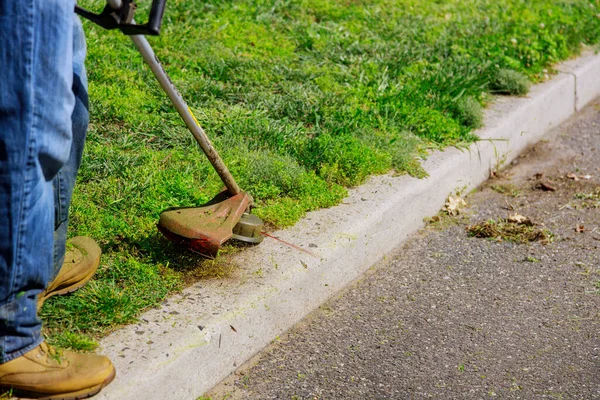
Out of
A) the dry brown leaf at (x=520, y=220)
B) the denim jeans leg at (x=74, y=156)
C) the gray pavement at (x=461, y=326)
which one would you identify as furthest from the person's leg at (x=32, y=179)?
the dry brown leaf at (x=520, y=220)

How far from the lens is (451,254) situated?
390cm

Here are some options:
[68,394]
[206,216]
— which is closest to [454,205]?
[206,216]

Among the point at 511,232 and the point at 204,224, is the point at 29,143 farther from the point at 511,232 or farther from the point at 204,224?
the point at 511,232

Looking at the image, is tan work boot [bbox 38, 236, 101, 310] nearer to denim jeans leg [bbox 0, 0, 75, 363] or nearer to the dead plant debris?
denim jeans leg [bbox 0, 0, 75, 363]

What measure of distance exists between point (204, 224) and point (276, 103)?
5.58 feet

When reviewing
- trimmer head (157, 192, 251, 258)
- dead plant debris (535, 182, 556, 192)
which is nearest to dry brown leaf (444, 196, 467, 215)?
dead plant debris (535, 182, 556, 192)

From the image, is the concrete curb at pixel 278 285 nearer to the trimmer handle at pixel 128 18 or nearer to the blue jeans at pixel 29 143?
the blue jeans at pixel 29 143

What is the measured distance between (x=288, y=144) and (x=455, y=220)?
990 millimetres

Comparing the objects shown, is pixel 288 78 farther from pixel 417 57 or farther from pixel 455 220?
pixel 455 220

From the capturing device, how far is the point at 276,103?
4.70 metres

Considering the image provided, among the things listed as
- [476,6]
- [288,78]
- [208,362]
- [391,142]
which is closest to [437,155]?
[391,142]

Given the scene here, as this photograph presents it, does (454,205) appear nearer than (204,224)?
No

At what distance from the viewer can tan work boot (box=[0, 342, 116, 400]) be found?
2398 millimetres

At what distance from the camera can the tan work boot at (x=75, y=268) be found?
2873 mm
